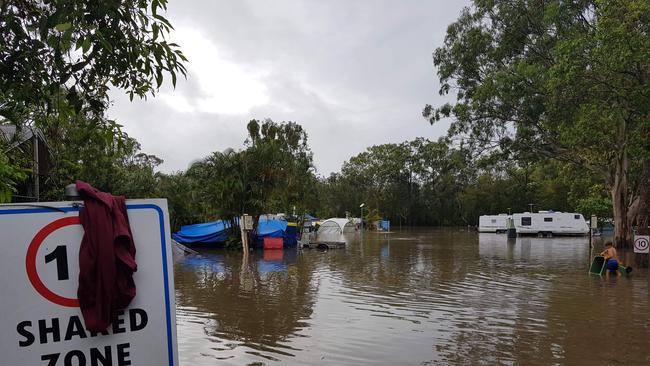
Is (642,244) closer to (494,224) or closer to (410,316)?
(410,316)

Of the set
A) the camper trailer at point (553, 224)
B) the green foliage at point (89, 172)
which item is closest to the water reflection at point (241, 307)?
the green foliage at point (89, 172)

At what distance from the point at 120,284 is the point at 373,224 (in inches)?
2532

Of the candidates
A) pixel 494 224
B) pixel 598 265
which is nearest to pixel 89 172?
pixel 598 265

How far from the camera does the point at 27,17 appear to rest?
3.39 metres

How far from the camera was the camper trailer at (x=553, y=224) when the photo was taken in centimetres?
4534

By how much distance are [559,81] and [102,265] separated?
17.7 meters

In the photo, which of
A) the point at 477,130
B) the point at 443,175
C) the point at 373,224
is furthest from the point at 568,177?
the point at 443,175

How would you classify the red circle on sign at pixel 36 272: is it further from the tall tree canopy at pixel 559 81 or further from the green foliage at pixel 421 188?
the green foliage at pixel 421 188

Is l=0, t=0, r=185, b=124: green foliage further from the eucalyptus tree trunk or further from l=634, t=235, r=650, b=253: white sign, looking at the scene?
the eucalyptus tree trunk

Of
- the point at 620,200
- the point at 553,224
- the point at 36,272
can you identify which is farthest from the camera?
the point at 553,224

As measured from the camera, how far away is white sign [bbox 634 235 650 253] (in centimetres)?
1767

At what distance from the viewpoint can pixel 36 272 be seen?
70.9 inches

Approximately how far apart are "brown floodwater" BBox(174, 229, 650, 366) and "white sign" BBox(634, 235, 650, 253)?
2.86ft

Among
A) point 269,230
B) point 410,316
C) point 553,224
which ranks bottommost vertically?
point 553,224
